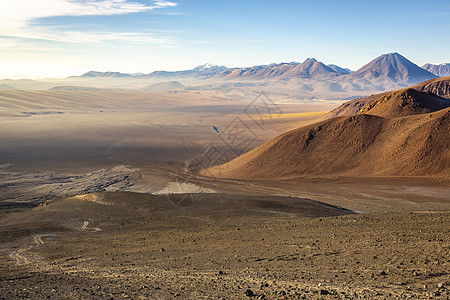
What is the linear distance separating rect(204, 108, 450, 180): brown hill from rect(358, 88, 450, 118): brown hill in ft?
35.9

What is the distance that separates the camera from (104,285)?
9711 millimetres

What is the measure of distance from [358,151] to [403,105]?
61.8ft

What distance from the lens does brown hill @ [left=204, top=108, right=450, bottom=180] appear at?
1483 inches

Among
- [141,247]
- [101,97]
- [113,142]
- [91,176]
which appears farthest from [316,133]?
[101,97]

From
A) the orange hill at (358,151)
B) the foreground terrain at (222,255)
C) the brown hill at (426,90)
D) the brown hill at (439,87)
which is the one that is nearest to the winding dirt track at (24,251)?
the foreground terrain at (222,255)

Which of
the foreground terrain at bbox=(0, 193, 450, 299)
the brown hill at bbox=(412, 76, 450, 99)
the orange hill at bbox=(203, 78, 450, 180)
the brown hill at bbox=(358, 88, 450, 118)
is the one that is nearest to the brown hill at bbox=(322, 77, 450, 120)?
A: the brown hill at bbox=(412, 76, 450, 99)

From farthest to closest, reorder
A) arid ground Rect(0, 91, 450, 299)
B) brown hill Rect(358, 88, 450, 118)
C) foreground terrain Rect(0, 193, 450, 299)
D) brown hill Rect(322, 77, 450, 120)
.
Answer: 1. brown hill Rect(322, 77, 450, 120)
2. brown hill Rect(358, 88, 450, 118)
3. arid ground Rect(0, 91, 450, 299)
4. foreground terrain Rect(0, 193, 450, 299)

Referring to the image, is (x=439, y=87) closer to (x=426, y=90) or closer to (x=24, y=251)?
(x=426, y=90)

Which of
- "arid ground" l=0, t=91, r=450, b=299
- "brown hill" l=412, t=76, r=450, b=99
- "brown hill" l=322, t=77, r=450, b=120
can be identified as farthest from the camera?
"brown hill" l=322, t=77, r=450, b=120

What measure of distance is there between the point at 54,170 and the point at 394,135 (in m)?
42.9

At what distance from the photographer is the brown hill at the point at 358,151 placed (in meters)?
37.7

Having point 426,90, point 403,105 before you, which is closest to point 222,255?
point 403,105

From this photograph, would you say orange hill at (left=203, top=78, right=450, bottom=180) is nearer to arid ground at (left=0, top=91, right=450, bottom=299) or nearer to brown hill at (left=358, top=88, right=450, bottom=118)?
arid ground at (left=0, top=91, right=450, bottom=299)

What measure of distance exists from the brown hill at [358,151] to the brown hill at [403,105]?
10948 mm
